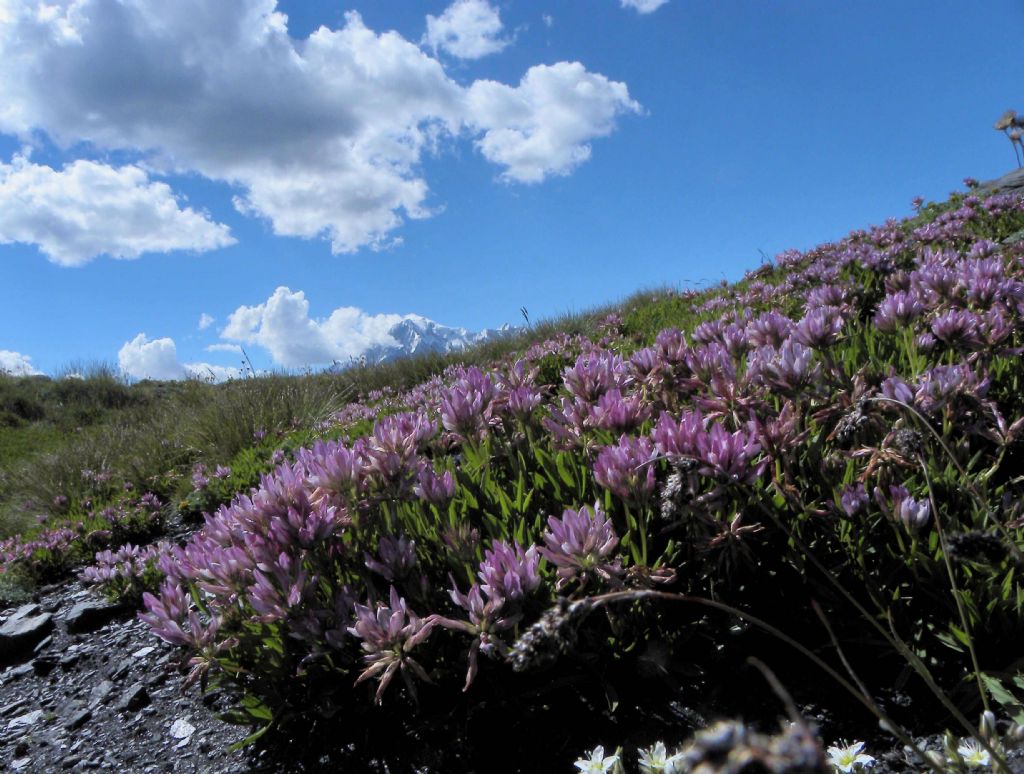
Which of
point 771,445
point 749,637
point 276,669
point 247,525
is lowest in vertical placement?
point 749,637

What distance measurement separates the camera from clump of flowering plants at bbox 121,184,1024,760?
1.99 metres

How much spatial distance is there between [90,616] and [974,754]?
200 inches

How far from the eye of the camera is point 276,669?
228 cm

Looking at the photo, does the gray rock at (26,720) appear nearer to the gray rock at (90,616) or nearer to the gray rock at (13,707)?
the gray rock at (13,707)

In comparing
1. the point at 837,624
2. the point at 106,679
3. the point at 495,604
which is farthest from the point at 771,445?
the point at 106,679

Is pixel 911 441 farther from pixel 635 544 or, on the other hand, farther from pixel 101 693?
pixel 101 693

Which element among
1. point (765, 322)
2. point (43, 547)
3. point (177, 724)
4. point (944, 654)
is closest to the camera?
point (944, 654)

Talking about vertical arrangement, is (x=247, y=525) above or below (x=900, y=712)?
above

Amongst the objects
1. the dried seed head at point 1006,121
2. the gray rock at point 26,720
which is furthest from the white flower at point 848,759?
the dried seed head at point 1006,121

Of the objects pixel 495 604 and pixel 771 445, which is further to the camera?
pixel 771 445

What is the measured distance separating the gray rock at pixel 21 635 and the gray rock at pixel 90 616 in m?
0.17

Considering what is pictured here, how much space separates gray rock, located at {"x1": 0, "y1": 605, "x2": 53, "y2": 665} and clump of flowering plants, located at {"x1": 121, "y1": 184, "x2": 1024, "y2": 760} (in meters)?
2.96

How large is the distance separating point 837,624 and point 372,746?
1.66 meters

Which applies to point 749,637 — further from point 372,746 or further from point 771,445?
point 372,746
